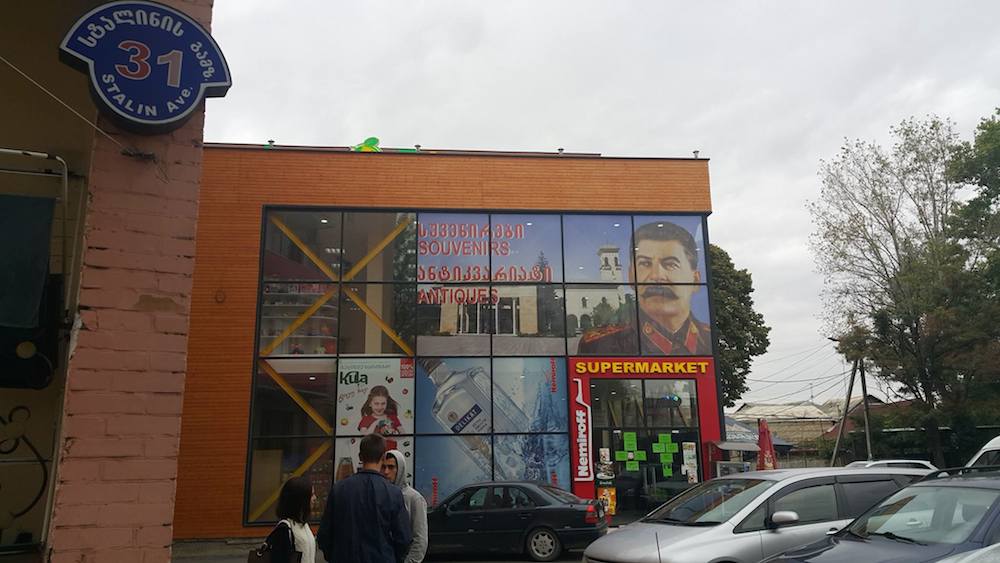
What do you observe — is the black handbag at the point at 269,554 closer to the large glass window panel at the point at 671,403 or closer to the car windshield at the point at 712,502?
the car windshield at the point at 712,502

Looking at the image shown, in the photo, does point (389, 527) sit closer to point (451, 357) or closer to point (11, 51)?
point (11, 51)

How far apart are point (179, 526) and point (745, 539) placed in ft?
41.2

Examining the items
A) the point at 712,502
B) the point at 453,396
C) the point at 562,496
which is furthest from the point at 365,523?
the point at 453,396

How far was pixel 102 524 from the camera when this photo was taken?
3.44 meters

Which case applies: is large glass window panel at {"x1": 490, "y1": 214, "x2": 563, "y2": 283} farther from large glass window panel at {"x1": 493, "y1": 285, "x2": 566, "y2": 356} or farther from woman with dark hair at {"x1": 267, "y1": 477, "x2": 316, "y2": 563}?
woman with dark hair at {"x1": 267, "y1": 477, "x2": 316, "y2": 563}

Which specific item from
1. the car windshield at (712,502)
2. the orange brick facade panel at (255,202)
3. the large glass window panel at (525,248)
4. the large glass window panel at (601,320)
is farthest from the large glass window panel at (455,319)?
the car windshield at (712,502)

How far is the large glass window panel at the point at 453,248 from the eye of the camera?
56.3 feet

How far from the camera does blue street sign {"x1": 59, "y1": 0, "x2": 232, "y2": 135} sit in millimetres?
3998

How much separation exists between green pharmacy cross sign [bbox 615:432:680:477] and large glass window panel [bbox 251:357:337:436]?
6834 mm

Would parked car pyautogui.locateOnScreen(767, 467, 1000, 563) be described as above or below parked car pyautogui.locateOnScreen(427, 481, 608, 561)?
above

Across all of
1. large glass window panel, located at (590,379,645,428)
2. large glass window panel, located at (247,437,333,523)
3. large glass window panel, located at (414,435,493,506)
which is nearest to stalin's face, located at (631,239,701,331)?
large glass window panel, located at (590,379,645,428)

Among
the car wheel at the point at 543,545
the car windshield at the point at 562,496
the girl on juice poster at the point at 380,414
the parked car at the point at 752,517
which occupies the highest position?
the girl on juice poster at the point at 380,414

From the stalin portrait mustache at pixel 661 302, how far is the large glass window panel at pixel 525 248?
1905 millimetres

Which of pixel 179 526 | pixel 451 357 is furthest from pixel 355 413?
pixel 179 526
